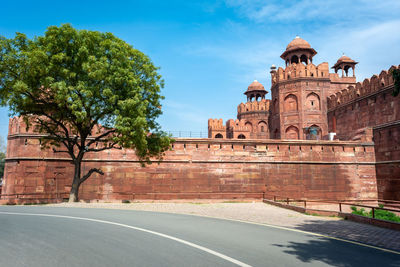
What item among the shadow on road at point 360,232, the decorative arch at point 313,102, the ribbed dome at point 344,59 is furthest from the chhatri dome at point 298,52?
the shadow on road at point 360,232

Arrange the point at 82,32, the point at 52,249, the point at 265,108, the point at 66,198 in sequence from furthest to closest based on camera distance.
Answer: the point at 265,108 → the point at 66,198 → the point at 82,32 → the point at 52,249

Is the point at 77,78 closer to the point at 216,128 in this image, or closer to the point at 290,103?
the point at 290,103

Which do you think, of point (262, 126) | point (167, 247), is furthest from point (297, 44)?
point (167, 247)

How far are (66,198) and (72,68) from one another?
8455 millimetres

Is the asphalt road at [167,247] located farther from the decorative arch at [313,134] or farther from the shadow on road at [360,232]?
the decorative arch at [313,134]

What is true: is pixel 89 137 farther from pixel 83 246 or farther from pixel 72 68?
pixel 83 246

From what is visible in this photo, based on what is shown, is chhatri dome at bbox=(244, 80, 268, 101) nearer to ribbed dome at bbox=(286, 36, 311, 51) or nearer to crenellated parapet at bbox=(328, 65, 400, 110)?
ribbed dome at bbox=(286, 36, 311, 51)

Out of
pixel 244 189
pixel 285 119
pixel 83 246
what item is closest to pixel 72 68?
pixel 83 246

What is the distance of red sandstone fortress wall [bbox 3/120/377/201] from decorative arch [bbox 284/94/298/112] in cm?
997

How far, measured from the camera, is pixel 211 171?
780 inches

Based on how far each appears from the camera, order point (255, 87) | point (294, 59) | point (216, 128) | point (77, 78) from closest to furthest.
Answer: point (77, 78) → point (294, 59) → point (216, 128) → point (255, 87)

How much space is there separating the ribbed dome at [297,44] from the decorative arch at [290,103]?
19.2ft

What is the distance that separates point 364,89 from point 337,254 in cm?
2288

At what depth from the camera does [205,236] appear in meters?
7.20
